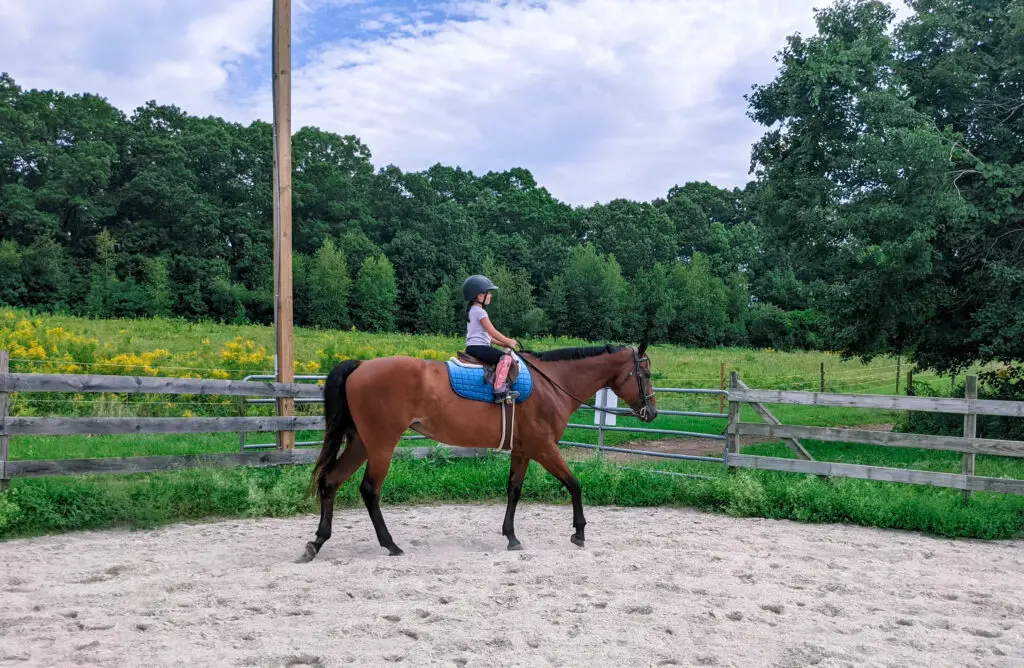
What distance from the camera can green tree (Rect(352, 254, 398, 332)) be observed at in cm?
4856

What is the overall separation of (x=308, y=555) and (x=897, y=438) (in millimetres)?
6101

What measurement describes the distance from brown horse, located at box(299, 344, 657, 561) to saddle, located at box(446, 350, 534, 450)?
5cm

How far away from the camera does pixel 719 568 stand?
5.77 metres

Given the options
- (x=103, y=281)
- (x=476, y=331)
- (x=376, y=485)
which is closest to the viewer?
(x=376, y=485)

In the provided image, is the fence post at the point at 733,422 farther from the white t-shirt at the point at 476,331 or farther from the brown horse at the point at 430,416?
the white t-shirt at the point at 476,331

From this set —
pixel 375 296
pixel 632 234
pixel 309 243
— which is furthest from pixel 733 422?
pixel 632 234

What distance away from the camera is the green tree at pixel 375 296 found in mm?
48562

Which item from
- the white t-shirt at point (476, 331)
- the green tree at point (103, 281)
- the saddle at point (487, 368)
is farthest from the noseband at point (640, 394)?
the green tree at point (103, 281)

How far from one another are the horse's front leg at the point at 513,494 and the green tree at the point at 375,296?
4209cm

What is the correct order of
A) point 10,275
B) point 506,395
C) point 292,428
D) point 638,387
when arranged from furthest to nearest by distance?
1. point 10,275
2. point 292,428
3. point 638,387
4. point 506,395

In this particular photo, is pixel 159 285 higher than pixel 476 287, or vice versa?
pixel 159 285

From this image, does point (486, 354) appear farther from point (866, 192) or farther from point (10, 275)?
point (10, 275)

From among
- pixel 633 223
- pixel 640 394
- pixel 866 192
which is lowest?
pixel 640 394

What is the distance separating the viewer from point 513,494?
272 inches
